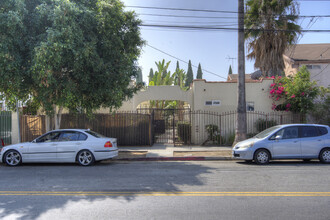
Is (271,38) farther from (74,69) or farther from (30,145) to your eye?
(30,145)

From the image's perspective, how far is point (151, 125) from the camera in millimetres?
15594

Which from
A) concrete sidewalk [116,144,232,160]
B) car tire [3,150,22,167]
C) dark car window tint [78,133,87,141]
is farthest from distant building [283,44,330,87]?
car tire [3,150,22,167]

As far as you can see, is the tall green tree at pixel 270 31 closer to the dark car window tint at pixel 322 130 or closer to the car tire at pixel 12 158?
the dark car window tint at pixel 322 130

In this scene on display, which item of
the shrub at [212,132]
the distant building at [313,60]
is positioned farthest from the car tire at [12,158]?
the distant building at [313,60]

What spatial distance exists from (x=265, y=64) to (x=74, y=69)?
14.6m

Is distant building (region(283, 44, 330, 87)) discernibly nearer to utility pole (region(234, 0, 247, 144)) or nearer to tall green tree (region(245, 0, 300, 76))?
tall green tree (region(245, 0, 300, 76))

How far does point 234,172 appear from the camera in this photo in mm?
8719

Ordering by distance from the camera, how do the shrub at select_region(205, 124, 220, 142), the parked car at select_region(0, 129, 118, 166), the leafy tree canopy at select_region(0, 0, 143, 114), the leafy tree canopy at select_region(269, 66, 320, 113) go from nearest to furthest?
the leafy tree canopy at select_region(0, 0, 143, 114)
the parked car at select_region(0, 129, 118, 166)
the leafy tree canopy at select_region(269, 66, 320, 113)
the shrub at select_region(205, 124, 220, 142)

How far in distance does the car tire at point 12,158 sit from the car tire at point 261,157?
8770 millimetres

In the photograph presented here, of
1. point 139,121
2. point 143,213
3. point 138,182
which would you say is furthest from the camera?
point 139,121

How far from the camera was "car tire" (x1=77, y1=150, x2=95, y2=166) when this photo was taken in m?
10.1

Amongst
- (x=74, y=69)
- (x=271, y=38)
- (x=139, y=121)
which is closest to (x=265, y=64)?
(x=271, y=38)

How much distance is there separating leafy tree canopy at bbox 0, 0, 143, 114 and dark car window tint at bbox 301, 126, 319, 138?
7.21 meters

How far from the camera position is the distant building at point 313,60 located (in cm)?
1788
